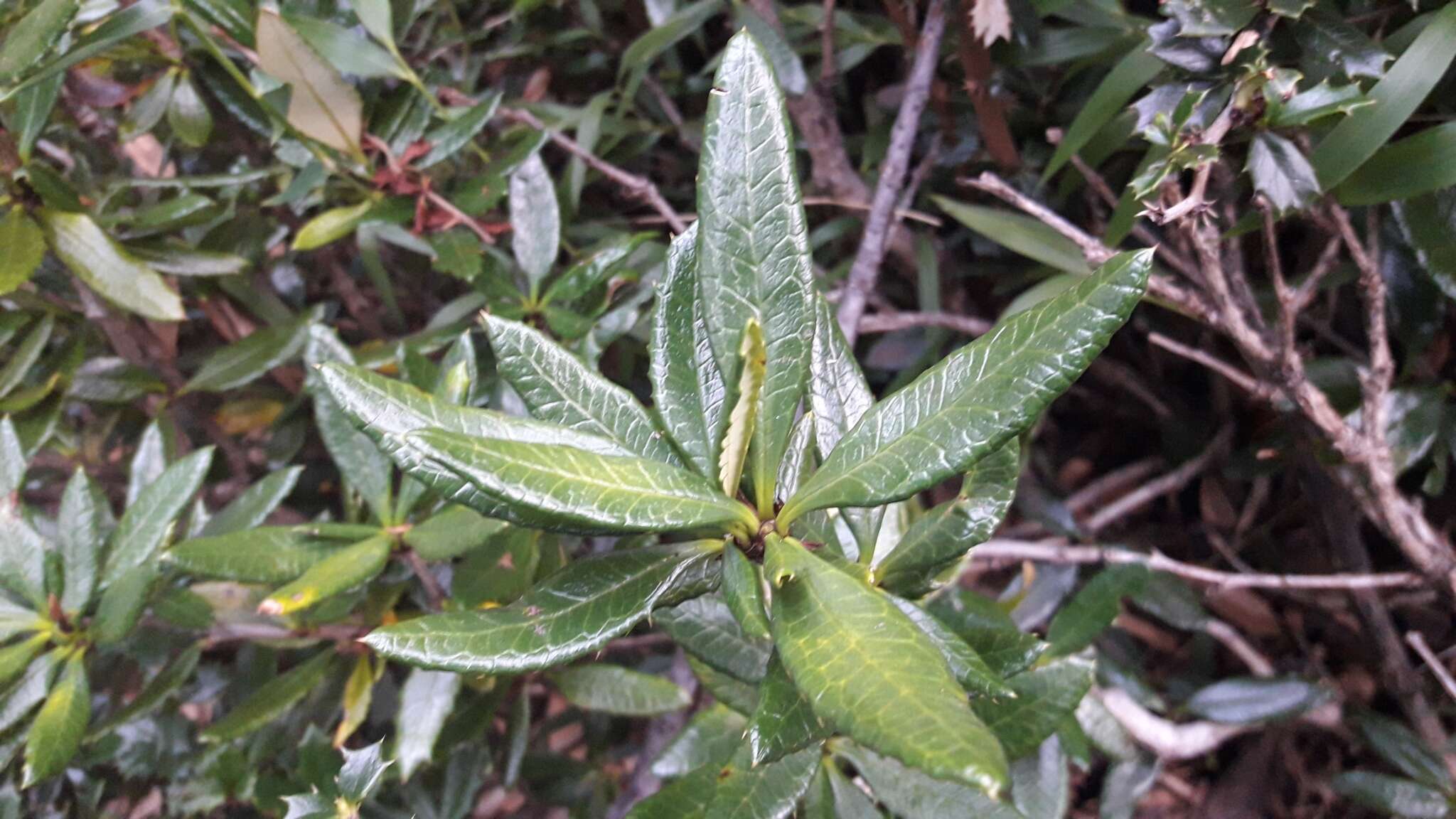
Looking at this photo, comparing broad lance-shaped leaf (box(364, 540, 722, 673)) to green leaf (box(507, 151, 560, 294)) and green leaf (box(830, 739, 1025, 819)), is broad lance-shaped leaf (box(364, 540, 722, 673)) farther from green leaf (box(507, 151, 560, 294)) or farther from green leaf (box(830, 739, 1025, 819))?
green leaf (box(507, 151, 560, 294))

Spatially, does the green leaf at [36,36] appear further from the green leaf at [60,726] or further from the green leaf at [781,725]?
the green leaf at [781,725]

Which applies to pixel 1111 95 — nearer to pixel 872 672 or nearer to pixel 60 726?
pixel 872 672

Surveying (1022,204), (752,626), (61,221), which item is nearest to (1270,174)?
(1022,204)

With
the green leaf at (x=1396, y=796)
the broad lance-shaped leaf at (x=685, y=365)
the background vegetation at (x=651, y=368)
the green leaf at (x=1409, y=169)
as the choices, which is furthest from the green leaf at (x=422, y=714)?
the green leaf at (x=1396, y=796)

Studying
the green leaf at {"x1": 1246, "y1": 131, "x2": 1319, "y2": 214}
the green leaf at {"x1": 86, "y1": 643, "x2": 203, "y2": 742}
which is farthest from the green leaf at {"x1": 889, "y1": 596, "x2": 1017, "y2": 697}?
the green leaf at {"x1": 86, "y1": 643, "x2": 203, "y2": 742}

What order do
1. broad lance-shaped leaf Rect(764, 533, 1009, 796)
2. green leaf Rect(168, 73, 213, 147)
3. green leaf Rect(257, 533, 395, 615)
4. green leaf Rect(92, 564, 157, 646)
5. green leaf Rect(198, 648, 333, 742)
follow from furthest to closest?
green leaf Rect(168, 73, 213, 147) < green leaf Rect(198, 648, 333, 742) < green leaf Rect(92, 564, 157, 646) < green leaf Rect(257, 533, 395, 615) < broad lance-shaped leaf Rect(764, 533, 1009, 796)

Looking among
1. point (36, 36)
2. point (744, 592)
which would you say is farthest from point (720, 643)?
point (36, 36)

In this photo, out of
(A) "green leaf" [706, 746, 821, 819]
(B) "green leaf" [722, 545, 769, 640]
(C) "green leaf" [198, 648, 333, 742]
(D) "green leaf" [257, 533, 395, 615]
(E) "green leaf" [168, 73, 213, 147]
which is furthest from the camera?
(E) "green leaf" [168, 73, 213, 147]

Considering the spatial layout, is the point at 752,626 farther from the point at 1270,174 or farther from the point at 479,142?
the point at 479,142
